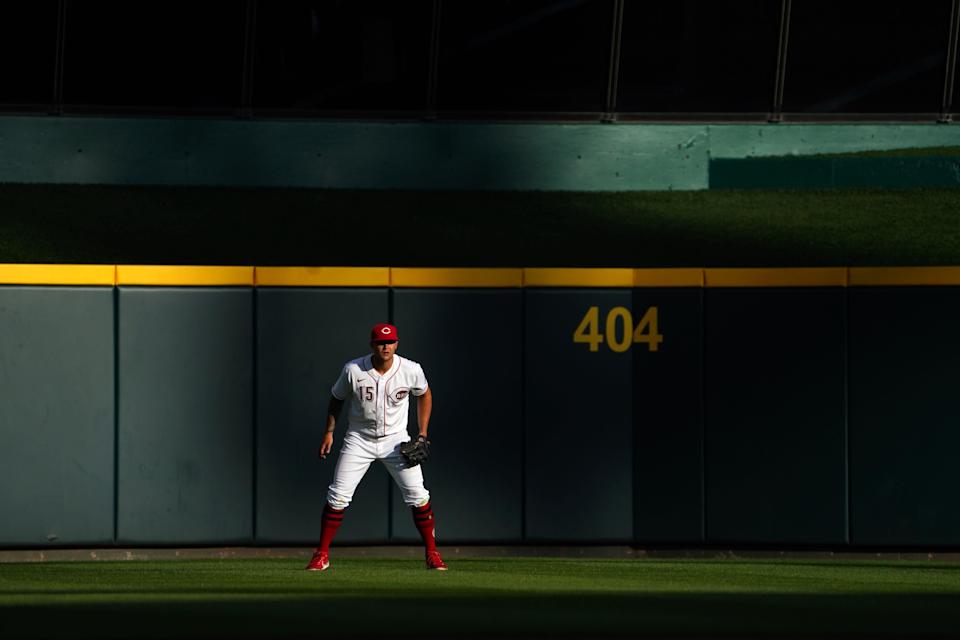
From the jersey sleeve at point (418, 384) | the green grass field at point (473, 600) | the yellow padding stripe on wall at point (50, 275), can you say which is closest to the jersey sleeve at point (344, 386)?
the jersey sleeve at point (418, 384)

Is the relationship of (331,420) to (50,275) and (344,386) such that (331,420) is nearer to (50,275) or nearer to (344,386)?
(344,386)

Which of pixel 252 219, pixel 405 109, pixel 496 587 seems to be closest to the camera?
pixel 496 587

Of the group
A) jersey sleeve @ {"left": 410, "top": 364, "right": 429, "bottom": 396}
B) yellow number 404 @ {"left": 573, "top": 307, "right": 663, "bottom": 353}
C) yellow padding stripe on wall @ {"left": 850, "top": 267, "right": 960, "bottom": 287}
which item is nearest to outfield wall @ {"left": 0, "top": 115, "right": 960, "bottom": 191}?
yellow padding stripe on wall @ {"left": 850, "top": 267, "right": 960, "bottom": 287}

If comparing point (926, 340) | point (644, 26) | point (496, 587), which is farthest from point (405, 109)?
point (496, 587)

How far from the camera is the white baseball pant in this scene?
12.4 metres

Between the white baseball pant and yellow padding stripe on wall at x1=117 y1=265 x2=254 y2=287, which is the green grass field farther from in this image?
yellow padding stripe on wall at x1=117 y1=265 x2=254 y2=287

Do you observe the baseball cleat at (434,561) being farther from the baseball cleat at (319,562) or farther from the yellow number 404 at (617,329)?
the yellow number 404 at (617,329)

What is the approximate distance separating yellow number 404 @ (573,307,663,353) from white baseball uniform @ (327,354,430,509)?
288cm

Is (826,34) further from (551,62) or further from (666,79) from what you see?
(551,62)

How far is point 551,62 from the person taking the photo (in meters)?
22.7

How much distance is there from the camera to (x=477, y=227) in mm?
19453

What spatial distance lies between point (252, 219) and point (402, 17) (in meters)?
Answer: 4.44

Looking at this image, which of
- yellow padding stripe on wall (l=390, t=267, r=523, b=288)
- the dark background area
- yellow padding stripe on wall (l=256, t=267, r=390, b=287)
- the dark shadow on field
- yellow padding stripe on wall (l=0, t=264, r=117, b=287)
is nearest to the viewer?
the dark shadow on field

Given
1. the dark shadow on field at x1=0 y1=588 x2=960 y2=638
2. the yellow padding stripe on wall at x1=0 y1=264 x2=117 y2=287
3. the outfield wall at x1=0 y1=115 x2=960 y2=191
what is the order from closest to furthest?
the dark shadow on field at x1=0 y1=588 x2=960 y2=638 < the yellow padding stripe on wall at x1=0 y1=264 x2=117 y2=287 < the outfield wall at x1=0 y1=115 x2=960 y2=191
